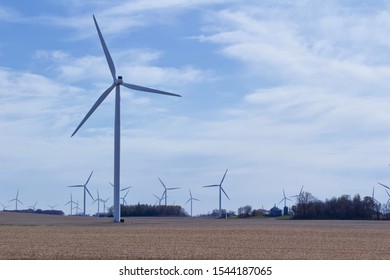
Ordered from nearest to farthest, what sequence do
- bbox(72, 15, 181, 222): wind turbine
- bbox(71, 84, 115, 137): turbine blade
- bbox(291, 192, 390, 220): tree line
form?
bbox(71, 84, 115, 137): turbine blade < bbox(72, 15, 181, 222): wind turbine < bbox(291, 192, 390, 220): tree line

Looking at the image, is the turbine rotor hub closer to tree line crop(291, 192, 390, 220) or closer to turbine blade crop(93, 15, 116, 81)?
turbine blade crop(93, 15, 116, 81)

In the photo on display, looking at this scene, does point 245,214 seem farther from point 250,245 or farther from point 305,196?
point 250,245

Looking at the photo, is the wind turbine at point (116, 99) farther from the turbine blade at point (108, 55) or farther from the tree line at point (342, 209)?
the tree line at point (342, 209)

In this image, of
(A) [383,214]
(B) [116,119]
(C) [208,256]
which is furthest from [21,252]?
(A) [383,214]

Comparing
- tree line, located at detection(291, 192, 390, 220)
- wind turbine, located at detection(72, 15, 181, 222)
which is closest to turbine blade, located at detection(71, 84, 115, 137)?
wind turbine, located at detection(72, 15, 181, 222)

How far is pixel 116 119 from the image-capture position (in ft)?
289

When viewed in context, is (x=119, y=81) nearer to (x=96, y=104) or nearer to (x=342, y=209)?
(x=96, y=104)

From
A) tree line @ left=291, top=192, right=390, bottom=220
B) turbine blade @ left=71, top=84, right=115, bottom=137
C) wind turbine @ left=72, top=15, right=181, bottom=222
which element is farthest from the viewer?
tree line @ left=291, top=192, right=390, bottom=220

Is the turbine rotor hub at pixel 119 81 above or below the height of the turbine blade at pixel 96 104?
above

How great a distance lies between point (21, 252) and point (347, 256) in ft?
48.3

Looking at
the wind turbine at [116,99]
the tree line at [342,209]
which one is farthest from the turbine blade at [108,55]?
the tree line at [342,209]

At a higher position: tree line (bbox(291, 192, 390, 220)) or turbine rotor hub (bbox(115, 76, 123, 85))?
turbine rotor hub (bbox(115, 76, 123, 85))

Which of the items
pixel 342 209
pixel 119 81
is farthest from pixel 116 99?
pixel 342 209

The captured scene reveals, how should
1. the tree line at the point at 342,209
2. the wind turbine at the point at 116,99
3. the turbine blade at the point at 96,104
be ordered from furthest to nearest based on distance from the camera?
1. the tree line at the point at 342,209
2. the wind turbine at the point at 116,99
3. the turbine blade at the point at 96,104
